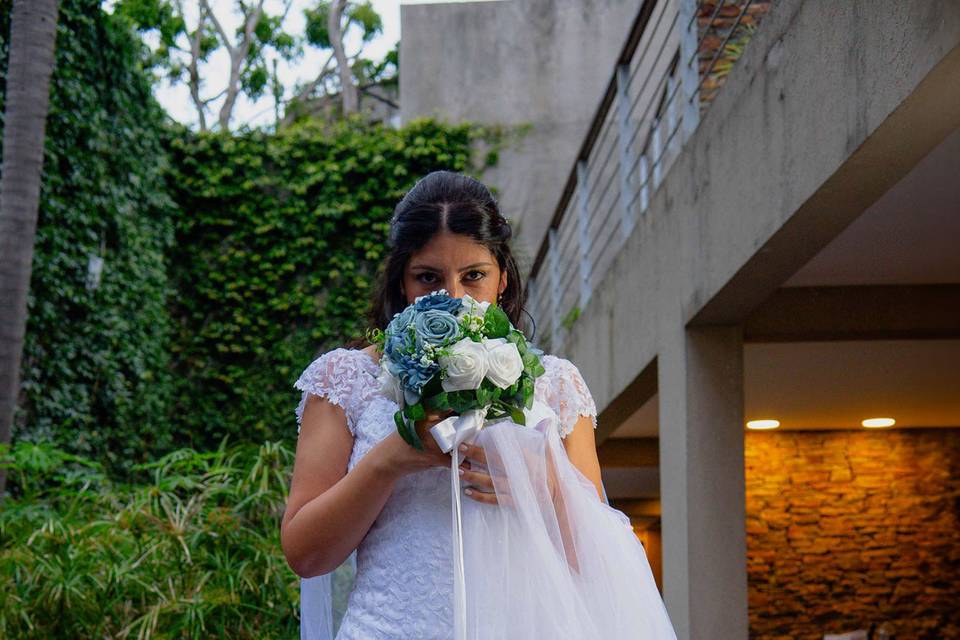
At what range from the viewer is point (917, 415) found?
881cm

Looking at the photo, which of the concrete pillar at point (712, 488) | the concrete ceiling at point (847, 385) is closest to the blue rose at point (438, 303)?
the concrete pillar at point (712, 488)

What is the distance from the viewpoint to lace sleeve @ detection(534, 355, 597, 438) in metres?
2.13

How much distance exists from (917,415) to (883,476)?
34.5 inches

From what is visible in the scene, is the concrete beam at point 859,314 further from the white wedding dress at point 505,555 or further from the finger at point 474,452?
the finger at point 474,452

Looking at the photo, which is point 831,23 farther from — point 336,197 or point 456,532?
point 336,197

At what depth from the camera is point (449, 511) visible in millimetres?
1977

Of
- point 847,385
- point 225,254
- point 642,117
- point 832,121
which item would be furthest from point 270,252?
point 832,121

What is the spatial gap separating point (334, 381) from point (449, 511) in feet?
0.98

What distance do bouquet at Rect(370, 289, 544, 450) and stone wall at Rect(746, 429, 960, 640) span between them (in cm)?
778

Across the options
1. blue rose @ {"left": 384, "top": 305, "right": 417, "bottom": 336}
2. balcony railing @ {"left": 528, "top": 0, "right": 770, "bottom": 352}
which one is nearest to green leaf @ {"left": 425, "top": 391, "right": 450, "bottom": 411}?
blue rose @ {"left": 384, "top": 305, "right": 417, "bottom": 336}

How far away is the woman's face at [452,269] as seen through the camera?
6.77 feet

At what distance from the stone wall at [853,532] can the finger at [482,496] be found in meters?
7.75

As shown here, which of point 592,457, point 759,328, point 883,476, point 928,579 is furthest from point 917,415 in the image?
point 592,457

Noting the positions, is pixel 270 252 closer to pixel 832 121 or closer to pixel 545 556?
pixel 832 121
